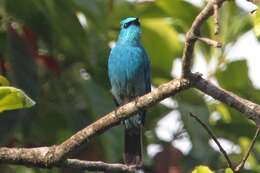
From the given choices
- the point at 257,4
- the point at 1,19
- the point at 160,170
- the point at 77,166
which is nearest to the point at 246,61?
the point at 160,170

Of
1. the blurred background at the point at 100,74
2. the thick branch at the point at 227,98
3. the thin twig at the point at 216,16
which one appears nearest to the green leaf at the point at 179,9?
the blurred background at the point at 100,74

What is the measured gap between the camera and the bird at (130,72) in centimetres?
574

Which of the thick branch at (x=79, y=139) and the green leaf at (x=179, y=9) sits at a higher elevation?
the green leaf at (x=179, y=9)

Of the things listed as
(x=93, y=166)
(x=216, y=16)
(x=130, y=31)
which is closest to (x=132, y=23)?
(x=130, y=31)

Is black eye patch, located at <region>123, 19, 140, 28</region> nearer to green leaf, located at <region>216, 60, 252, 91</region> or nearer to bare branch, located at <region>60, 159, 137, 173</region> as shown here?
green leaf, located at <region>216, 60, 252, 91</region>

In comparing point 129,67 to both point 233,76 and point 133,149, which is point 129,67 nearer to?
point 233,76

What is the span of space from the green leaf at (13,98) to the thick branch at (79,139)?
0.98 feet

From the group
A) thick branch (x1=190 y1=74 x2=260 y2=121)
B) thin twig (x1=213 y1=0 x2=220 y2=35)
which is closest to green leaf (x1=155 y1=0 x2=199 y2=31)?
thick branch (x1=190 y1=74 x2=260 y2=121)

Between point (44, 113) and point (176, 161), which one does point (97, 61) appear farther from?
point (176, 161)

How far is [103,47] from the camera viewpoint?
5.38 m

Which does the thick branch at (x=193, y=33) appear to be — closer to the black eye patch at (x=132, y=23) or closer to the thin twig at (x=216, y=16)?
the thin twig at (x=216, y=16)

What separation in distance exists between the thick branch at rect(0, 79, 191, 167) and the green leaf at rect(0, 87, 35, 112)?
298mm

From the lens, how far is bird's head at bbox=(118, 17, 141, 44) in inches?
229

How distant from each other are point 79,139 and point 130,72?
2.67 metres
